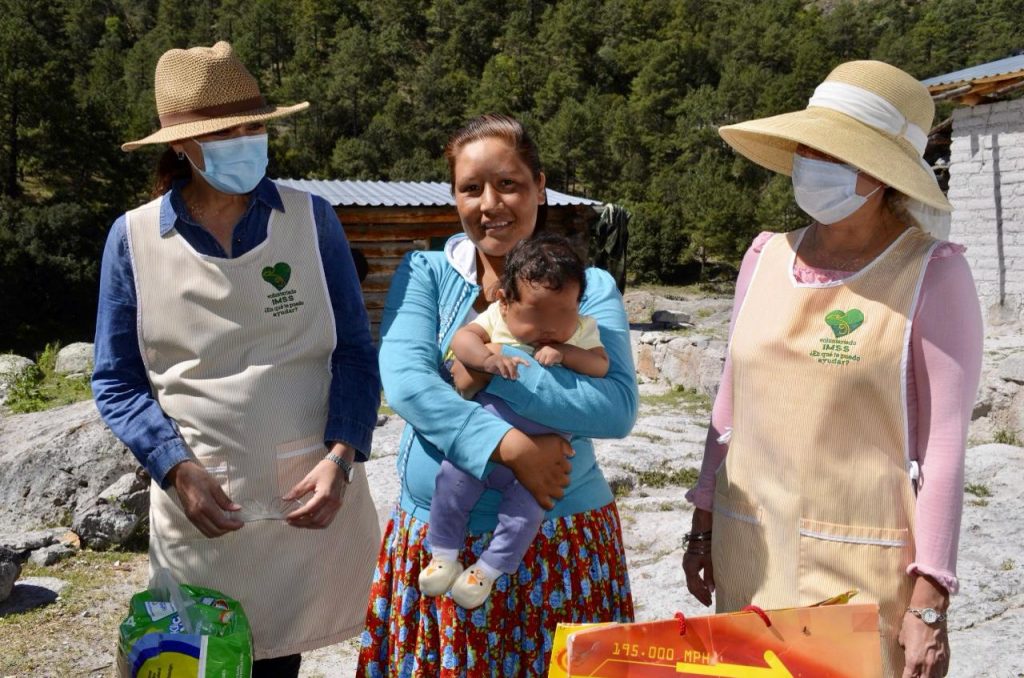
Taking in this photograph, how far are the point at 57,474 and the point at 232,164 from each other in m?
4.42

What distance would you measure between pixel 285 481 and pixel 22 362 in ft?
Result: 33.8

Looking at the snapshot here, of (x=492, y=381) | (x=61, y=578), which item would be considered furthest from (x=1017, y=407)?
(x=61, y=578)

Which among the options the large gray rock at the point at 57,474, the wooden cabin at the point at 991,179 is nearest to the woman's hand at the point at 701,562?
the large gray rock at the point at 57,474

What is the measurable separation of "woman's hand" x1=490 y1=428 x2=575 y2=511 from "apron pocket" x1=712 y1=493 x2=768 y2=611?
16.5 inches

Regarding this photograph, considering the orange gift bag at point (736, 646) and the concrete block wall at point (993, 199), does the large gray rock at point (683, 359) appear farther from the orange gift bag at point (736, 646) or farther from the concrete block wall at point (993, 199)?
the orange gift bag at point (736, 646)

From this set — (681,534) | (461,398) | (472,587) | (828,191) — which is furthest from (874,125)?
(681,534)

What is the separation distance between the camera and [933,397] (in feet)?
5.36

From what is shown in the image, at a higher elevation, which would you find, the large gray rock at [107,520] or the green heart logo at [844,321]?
the green heart logo at [844,321]

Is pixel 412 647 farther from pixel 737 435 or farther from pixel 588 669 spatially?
pixel 737 435

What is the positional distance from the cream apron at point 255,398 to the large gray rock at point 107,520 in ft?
10.8

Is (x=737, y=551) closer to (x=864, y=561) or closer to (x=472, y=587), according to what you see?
(x=864, y=561)

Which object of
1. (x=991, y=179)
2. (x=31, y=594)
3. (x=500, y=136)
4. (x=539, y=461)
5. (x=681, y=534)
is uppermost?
(x=991, y=179)

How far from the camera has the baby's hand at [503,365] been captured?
1.73 meters

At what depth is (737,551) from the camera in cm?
190
